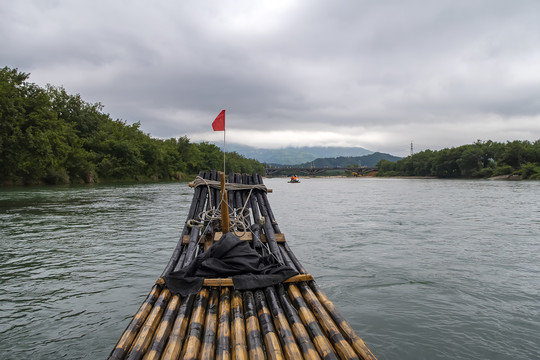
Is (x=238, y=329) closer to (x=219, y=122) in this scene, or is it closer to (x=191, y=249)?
(x=191, y=249)

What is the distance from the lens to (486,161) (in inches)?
3986

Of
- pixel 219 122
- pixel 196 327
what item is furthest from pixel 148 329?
pixel 219 122

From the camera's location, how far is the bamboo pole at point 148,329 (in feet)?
11.7

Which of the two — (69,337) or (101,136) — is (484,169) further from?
(69,337)

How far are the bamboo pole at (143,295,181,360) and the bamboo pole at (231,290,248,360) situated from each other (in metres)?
0.72

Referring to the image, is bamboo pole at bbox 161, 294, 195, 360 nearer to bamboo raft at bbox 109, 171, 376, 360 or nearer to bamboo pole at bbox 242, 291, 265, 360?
bamboo raft at bbox 109, 171, 376, 360

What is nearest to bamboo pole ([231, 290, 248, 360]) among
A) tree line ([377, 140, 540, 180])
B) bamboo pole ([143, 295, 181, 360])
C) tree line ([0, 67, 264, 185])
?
bamboo pole ([143, 295, 181, 360])

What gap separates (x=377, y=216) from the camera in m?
21.0

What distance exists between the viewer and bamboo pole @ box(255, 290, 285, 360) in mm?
3602

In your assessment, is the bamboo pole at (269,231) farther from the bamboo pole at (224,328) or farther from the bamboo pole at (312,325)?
the bamboo pole at (224,328)

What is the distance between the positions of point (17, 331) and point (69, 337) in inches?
36.5

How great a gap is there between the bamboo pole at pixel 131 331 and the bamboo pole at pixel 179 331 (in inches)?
15.3

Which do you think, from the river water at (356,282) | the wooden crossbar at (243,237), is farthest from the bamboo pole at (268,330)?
the wooden crossbar at (243,237)

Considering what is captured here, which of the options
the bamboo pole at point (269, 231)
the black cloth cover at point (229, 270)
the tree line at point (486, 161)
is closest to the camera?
the black cloth cover at point (229, 270)
